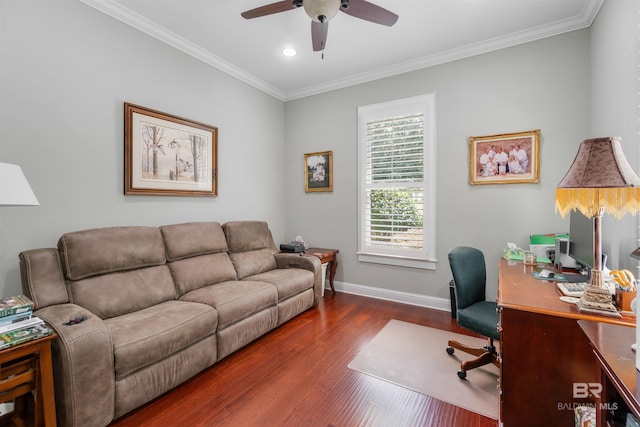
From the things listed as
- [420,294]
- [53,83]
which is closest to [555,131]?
[420,294]

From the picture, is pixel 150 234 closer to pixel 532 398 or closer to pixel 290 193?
pixel 290 193

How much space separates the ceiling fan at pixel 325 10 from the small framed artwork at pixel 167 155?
1369mm

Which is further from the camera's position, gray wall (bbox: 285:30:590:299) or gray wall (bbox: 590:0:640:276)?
gray wall (bbox: 285:30:590:299)

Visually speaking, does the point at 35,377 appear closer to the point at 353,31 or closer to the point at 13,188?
the point at 13,188

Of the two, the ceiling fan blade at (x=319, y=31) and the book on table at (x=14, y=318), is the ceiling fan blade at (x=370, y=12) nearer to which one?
the ceiling fan blade at (x=319, y=31)

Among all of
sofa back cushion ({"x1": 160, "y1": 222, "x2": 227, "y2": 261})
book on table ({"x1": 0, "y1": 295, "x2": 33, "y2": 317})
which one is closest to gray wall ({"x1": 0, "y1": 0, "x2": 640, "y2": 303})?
sofa back cushion ({"x1": 160, "y1": 222, "x2": 227, "y2": 261})

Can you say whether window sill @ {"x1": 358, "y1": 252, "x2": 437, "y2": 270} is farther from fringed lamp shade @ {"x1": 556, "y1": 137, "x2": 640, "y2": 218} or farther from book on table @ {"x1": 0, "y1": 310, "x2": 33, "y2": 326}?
book on table @ {"x1": 0, "y1": 310, "x2": 33, "y2": 326}

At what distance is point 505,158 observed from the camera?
9.73ft

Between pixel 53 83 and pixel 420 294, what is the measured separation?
159 inches

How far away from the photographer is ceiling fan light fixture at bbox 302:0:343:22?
1.86 meters

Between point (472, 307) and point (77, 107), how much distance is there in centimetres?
348

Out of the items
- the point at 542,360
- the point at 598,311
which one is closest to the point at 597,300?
the point at 598,311

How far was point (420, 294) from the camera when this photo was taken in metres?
3.48

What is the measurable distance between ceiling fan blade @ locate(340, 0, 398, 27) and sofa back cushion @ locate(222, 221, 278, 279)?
2.44m
